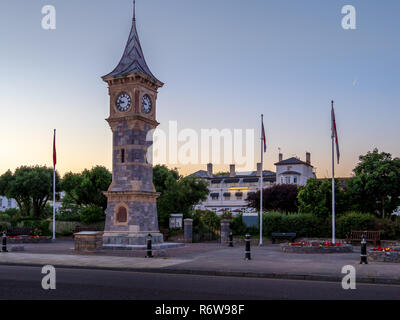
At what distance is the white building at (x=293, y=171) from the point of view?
84.1 metres

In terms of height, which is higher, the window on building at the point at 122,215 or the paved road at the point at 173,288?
the window on building at the point at 122,215

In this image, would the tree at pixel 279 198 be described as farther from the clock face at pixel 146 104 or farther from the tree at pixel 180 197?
the clock face at pixel 146 104

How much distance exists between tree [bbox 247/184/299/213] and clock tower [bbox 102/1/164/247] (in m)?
35.4

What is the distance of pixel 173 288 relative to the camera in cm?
1140

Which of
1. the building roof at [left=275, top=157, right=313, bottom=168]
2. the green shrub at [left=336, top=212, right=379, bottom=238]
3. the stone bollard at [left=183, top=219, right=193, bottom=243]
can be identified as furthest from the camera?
the building roof at [left=275, top=157, right=313, bottom=168]

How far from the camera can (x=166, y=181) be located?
49.2 meters

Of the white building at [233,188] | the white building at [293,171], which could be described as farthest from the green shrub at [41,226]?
the white building at [233,188]

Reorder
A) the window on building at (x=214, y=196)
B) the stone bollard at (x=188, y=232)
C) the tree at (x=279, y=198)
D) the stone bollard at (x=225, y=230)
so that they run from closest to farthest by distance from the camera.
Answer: the stone bollard at (x=225, y=230) → the stone bollard at (x=188, y=232) → the tree at (x=279, y=198) → the window on building at (x=214, y=196)

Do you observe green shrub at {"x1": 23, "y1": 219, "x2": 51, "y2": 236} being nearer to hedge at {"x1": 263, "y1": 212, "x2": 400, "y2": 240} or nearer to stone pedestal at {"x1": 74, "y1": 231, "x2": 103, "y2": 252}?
stone pedestal at {"x1": 74, "y1": 231, "x2": 103, "y2": 252}

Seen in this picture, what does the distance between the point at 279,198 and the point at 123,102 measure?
38882 mm

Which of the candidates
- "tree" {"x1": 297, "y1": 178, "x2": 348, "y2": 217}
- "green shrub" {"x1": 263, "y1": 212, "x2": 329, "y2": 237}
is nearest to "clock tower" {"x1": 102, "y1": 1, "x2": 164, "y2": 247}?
"green shrub" {"x1": 263, "y1": 212, "x2": 329, "y2": 237}

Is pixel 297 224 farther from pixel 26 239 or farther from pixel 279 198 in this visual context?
pixel 279 198

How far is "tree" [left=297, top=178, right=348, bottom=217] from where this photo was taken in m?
34.1

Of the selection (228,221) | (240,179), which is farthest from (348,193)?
(240,179)
